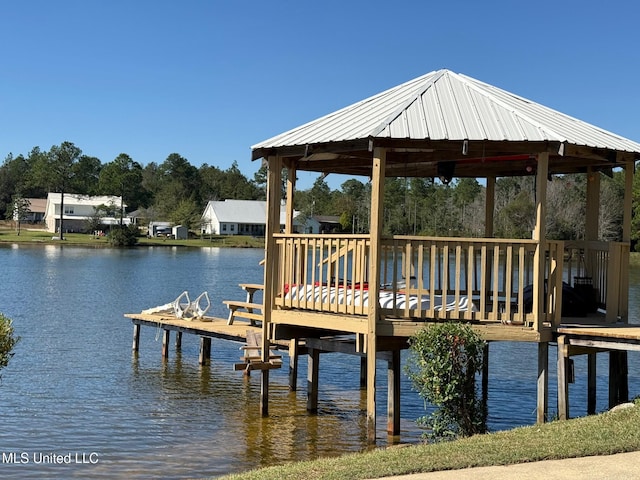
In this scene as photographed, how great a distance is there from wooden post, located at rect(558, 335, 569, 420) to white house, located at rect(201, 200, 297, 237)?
10001 centimetres

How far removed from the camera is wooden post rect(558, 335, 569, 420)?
39.5 ft

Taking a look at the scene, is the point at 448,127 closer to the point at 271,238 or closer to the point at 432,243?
the point at 432,243

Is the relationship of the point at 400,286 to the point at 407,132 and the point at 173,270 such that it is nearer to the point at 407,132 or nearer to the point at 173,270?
the point at 407,132

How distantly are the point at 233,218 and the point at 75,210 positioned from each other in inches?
825

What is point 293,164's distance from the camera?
15055mm

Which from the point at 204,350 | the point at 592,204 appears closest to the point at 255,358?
the point at 592,204

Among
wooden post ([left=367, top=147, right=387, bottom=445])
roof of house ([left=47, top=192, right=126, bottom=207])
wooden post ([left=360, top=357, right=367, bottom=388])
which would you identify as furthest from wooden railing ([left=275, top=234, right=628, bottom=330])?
roof of house ([left=47, top=192, right=126, bottom=207])

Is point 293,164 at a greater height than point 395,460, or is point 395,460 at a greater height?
point 293,164

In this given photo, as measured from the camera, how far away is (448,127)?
39.7 ft

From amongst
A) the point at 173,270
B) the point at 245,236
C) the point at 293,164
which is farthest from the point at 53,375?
the point at 245,236

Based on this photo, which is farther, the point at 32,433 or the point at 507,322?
the point at 32,433

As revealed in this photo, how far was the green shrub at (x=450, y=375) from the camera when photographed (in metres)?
11.0

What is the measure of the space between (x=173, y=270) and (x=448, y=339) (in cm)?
4825

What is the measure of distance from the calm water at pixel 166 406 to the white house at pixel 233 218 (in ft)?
271
